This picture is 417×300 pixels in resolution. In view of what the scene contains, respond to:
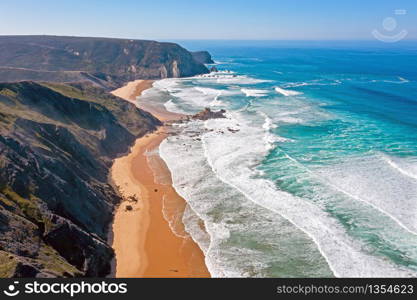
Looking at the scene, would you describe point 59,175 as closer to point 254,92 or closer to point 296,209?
point 296,209

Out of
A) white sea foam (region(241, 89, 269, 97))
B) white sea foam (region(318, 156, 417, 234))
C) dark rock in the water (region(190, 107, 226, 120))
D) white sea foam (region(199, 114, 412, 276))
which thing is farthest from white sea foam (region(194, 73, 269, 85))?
white sea foam (region(318, 156, 417, 234))

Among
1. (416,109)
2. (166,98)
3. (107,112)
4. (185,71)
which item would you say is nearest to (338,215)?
(107,112)

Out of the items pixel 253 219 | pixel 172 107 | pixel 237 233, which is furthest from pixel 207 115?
pixel 237 233

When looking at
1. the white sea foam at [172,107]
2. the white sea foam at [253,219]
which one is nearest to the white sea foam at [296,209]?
the white sea foam at [253,219]

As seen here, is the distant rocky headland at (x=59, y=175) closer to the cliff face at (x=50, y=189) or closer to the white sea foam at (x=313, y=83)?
the cliff face at (x=50, y=189)

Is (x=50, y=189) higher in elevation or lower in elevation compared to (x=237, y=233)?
higher

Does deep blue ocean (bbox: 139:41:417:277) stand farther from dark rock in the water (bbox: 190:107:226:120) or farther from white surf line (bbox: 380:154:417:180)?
dark rock in the water (bbox: 190:107:226:120)
